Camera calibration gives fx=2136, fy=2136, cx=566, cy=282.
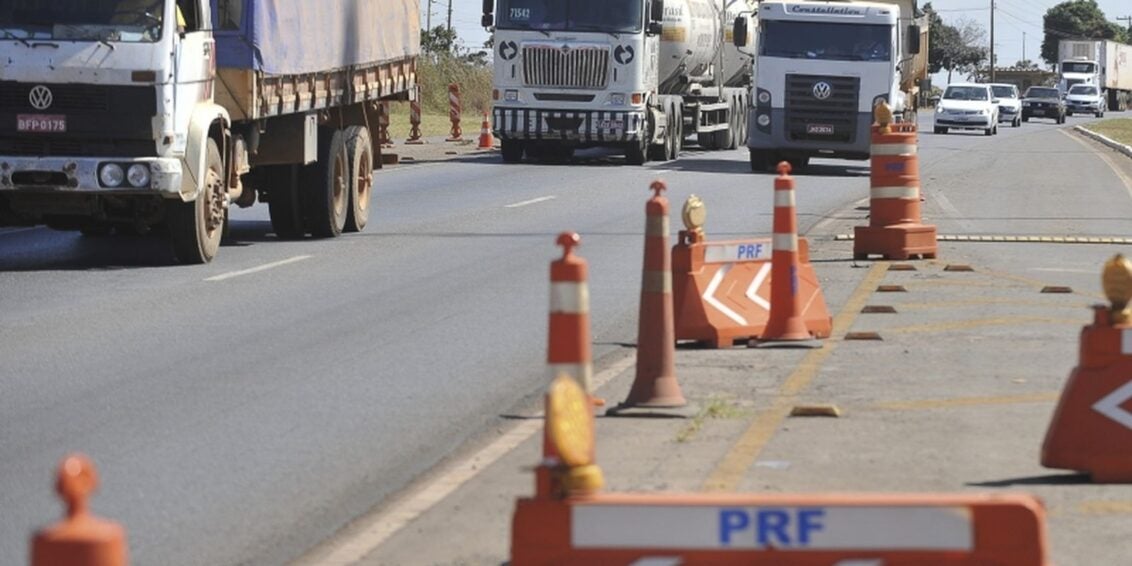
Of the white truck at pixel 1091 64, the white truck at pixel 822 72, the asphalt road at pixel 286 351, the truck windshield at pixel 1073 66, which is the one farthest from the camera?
the truck windshield at pixel 1073 66

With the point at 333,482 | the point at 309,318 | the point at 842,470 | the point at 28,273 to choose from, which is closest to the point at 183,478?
the point at 333,482

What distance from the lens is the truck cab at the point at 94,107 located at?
1673 centimetres

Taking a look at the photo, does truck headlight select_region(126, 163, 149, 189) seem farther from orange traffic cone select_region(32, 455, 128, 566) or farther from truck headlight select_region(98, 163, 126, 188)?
orange traffic cone select_region(32, 455, 128, 566)

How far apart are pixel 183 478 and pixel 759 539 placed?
3966 mm

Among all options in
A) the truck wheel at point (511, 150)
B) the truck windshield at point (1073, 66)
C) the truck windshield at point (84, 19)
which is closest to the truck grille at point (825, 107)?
the truck wheel at point (511, 150)

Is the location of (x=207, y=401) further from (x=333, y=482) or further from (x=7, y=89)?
(x=7, y=89)

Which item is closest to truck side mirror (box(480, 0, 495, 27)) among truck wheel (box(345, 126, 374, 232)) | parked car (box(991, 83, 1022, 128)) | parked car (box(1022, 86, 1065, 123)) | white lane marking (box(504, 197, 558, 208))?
white lane marking (box(504, 197, 558, 208))

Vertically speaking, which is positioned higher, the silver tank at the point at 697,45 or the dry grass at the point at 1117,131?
the silver tank at the point at 697,45

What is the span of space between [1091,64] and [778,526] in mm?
112877

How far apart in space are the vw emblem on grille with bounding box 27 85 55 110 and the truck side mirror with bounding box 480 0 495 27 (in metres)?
20.7

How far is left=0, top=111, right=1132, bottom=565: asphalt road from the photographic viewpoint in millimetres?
8328

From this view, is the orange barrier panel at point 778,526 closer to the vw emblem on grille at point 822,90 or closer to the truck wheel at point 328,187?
the truck wheel at point 328,187

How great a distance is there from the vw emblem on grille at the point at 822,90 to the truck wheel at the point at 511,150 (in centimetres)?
576

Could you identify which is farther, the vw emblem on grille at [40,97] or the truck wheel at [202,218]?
the truck wheel at [202,218]
